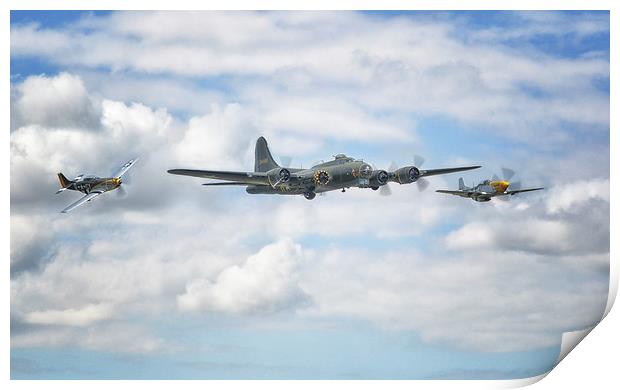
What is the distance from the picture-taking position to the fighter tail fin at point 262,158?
60.1m

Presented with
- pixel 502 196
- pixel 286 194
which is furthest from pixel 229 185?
pixel 502 196

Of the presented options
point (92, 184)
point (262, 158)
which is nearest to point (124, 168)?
point (92, 184)

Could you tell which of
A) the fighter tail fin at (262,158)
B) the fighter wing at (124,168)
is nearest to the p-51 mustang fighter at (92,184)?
the fighter wing at (124,168)

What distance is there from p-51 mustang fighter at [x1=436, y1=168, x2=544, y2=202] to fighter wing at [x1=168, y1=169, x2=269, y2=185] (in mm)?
10854

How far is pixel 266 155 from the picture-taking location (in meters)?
60.4

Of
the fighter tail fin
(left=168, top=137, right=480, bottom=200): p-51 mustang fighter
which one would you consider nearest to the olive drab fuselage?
(left=168, top=137, right=480, bottom=200): p-51 mustang fighter

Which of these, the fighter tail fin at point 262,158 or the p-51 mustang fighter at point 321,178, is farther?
the fighter tail fin at point 262,158

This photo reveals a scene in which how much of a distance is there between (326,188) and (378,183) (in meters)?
2.93

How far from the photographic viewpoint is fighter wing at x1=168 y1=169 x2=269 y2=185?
49.5 meters

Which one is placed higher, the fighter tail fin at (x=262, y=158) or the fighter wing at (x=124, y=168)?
the fighter tail fin at (x=262, y=158)

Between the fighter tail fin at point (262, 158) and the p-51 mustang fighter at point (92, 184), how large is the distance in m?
13.4

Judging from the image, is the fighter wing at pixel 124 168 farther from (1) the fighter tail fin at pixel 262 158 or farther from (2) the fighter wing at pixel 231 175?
(1) the fighter tail fin at pixel 262 158

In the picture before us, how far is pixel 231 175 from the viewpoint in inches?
2030
